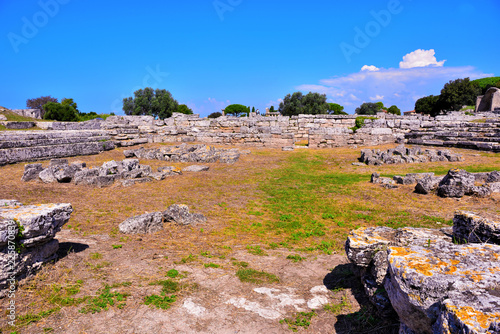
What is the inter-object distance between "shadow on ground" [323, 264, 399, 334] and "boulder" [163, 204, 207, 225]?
3252mm

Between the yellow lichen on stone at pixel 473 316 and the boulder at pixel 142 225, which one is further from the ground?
the yellow lichen on stone at pixel 473 316

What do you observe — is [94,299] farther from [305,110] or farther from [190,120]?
[305,110]

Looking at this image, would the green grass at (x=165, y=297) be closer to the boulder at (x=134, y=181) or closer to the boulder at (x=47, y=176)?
the boulder at (x=134, y=181)

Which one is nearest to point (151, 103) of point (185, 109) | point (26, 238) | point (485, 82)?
point (185, 109)

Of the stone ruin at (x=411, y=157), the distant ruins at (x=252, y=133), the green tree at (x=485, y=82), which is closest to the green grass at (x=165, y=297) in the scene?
the stone ruin at (x=411, y=157)

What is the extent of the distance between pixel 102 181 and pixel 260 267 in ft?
22.6

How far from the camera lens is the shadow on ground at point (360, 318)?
3.01m

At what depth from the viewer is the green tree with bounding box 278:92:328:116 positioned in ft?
175

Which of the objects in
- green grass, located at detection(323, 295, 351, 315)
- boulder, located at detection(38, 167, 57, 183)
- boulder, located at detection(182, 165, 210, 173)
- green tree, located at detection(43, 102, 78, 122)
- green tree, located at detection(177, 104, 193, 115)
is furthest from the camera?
green tree, located at detection(177, 104, 193, 115)

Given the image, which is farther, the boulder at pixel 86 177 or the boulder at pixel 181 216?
the boulder at pixel 86 177

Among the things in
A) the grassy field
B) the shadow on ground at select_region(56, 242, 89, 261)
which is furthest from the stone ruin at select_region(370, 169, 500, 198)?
the shadow on ground at select_region(56, 242, 89, 261)

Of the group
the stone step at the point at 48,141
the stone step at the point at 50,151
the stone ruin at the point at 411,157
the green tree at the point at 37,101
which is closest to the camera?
the stone step at the point at 50,151

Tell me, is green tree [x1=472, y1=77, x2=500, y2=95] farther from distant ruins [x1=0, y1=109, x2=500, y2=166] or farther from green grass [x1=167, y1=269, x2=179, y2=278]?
green grass [x1=167, y1=269, x2=179, y2=278]

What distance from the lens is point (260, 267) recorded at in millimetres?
4570
